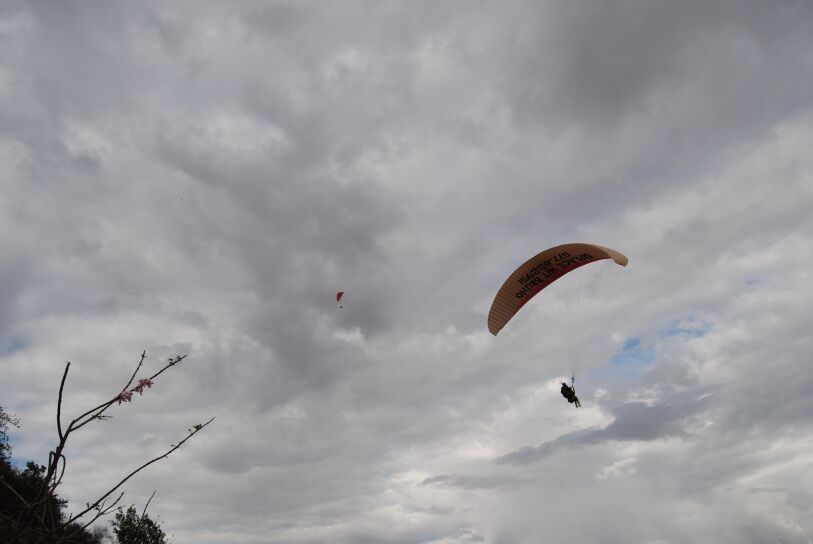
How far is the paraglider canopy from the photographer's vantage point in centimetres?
3368

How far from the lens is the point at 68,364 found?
345 centimetres

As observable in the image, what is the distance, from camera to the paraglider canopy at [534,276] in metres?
33.7

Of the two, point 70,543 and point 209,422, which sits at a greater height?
point 209,422

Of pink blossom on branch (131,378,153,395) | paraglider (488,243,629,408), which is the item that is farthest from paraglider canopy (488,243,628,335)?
pink blossom on branch (131,378,153,395)

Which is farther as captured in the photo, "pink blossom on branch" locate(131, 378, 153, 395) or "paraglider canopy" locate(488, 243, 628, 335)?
"paraglider canopy" locate(488, 243, 628, 335)

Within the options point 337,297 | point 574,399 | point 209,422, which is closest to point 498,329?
point 574,399

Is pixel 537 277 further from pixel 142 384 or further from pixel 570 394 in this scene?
pixel 142 384

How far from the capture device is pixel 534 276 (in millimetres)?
35438

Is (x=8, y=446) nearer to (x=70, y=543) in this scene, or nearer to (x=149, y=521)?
(x=149, y=521)

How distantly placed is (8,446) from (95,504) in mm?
69883

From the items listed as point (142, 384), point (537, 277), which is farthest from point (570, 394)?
point (142, 384)

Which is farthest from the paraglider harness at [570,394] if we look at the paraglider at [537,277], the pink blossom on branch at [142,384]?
the pink blossom on branch at [142,384]

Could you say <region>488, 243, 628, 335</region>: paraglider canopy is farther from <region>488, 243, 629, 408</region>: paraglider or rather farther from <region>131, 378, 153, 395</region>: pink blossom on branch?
<region>131, 378, 153, 395</region>: pink blossom on branch

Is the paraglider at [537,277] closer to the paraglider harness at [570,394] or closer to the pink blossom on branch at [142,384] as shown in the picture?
the paraglider harness at [570,394]
